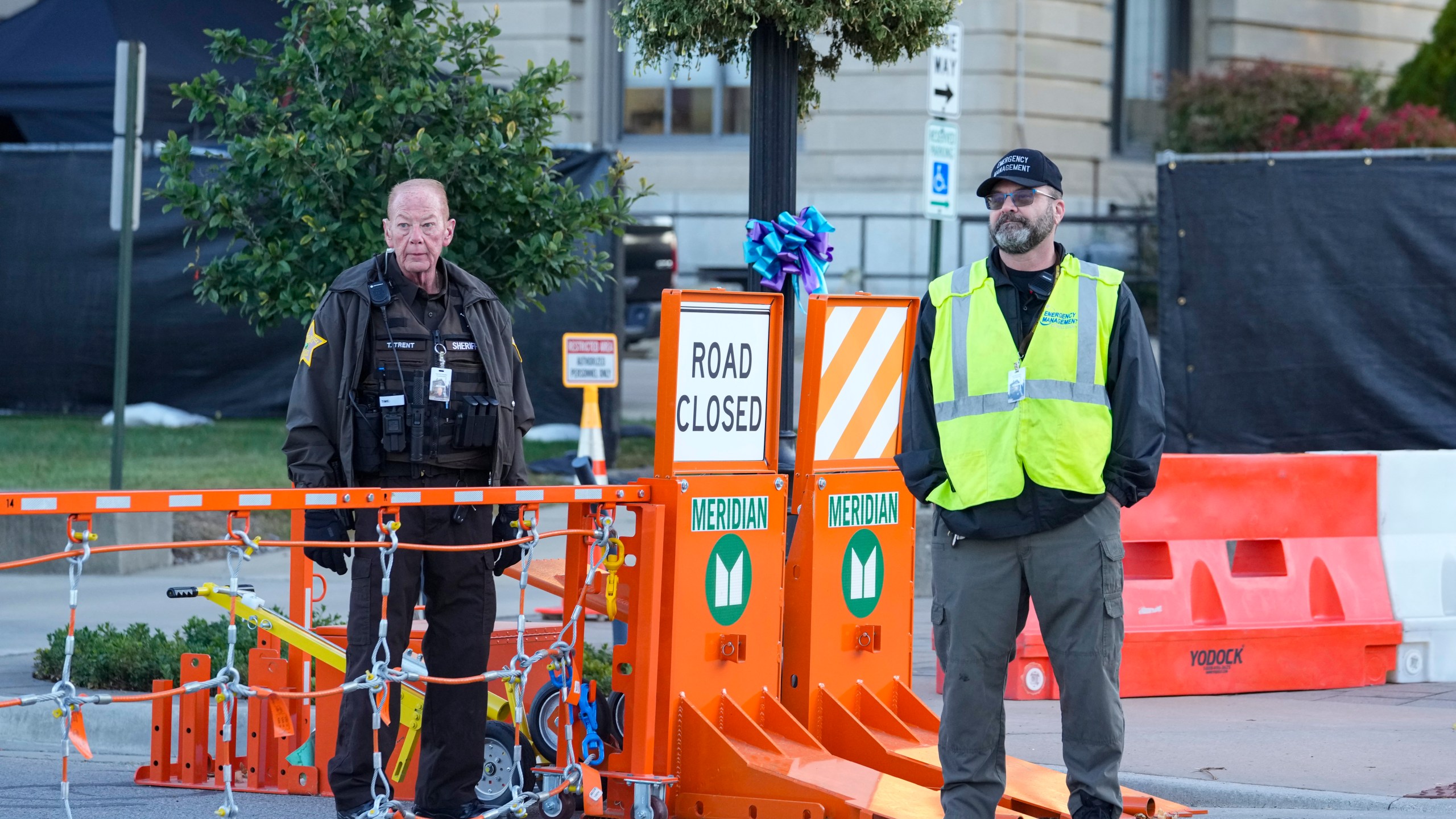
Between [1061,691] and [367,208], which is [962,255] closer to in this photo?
[367,208]

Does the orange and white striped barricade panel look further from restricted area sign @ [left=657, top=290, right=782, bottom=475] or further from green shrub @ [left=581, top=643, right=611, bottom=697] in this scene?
green shrub @ [left=581, top=643, right=611, bottom=697]

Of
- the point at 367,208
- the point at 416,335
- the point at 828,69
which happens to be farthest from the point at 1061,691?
the point at 367,208

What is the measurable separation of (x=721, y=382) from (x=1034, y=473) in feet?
4.15

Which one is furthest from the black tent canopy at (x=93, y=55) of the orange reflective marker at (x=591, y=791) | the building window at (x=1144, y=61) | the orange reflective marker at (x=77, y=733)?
the building window at (x=1144, y=61)

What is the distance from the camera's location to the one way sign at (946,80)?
33.2 ft

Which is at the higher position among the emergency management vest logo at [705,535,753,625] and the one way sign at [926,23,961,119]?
the one way sign at [926,23,961,119]

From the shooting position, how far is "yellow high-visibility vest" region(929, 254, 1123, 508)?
504 centimetres

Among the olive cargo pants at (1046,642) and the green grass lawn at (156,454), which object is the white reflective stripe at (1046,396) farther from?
the green grass lawn at (156,454)

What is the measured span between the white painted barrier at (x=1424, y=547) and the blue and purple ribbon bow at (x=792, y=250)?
11.5ft

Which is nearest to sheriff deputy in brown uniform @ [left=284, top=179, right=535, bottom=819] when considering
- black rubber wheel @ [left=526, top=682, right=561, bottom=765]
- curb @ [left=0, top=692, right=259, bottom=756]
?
black rubber wheel @ [left=526, top=682, right=561, bottom=765]

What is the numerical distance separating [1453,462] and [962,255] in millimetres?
15708

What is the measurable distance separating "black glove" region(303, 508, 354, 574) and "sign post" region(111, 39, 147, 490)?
519 cm

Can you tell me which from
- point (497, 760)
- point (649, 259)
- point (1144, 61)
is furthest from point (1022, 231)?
point (1144, 61)

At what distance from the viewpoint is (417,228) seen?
536 cm
